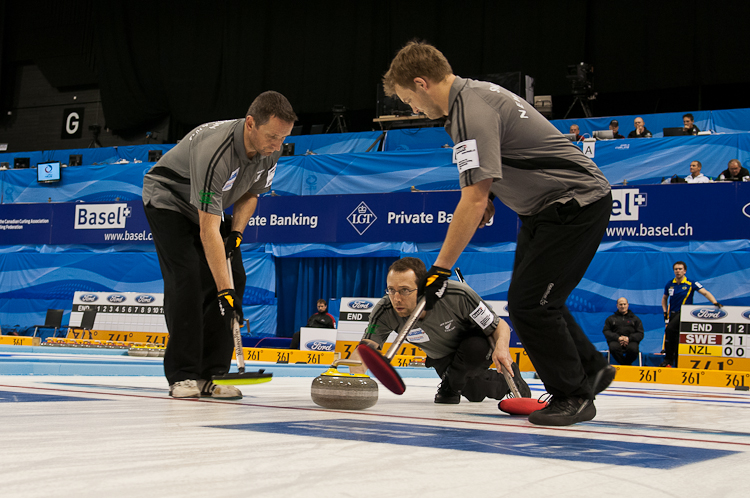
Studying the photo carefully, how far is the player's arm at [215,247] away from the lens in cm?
287

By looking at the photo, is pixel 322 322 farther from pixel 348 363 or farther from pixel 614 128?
pixel 348 363

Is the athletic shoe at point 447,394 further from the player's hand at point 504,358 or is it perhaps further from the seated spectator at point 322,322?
the seated spectator at point 322,322

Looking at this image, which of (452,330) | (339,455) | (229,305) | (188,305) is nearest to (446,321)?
(452,330)

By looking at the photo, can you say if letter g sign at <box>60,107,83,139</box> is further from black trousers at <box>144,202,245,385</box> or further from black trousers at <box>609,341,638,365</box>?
black trousers at <box>144,202,245,385</box>

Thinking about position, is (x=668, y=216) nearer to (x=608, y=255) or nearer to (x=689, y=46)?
(x=608, y=255)

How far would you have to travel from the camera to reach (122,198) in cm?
1541

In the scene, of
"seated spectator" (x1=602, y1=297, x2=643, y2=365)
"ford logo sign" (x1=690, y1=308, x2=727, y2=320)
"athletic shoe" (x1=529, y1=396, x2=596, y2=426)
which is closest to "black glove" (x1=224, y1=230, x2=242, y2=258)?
"athletic shoe" (x1=529, y1=396, x2=596, y2=426)

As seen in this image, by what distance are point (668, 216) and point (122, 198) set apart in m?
11.0

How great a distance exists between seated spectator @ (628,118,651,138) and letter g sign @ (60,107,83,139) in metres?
15.1

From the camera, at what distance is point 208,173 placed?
2.89 m

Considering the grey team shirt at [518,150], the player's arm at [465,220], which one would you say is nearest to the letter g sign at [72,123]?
the grey team shirt at [518,150]

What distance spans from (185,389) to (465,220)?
1.41m

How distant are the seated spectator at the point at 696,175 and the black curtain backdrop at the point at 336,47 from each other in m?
4.26

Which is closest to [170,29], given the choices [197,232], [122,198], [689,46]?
[122,198]
